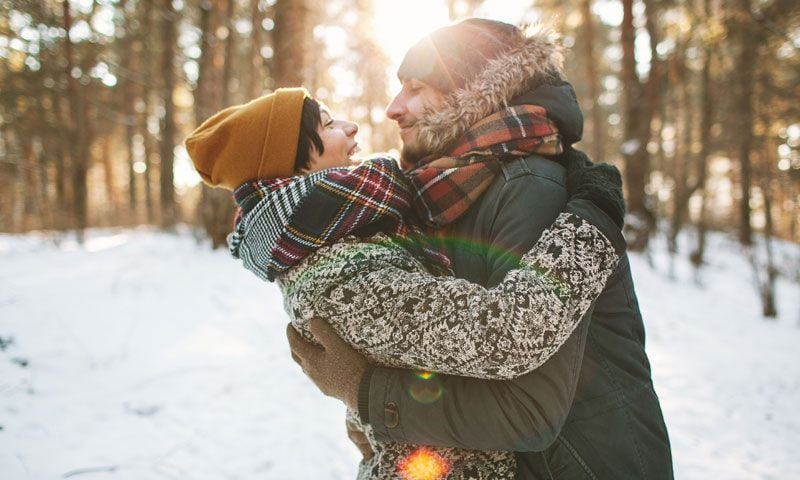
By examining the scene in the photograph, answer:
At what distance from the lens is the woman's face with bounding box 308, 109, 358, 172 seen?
155cm

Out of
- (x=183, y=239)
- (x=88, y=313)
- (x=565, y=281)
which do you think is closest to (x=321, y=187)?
(x=565, y=281)

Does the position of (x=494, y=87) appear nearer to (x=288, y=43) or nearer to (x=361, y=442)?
(x=361, y=442)

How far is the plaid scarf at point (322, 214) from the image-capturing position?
4.09 feet

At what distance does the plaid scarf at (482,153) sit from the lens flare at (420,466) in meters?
0.65

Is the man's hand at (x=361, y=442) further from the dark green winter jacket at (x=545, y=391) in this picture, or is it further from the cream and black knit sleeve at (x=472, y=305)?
the cream and black knit sleeve at (x=472, y=305)

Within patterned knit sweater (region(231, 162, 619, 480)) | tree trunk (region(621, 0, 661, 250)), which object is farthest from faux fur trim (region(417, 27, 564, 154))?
tree trunk (region(621, 0, 661, 250))

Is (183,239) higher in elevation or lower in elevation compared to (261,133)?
lower

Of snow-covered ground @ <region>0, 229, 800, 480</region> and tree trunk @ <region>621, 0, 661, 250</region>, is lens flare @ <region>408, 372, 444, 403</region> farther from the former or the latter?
tree trunk @ <region>621, 0, 661, 250</region>

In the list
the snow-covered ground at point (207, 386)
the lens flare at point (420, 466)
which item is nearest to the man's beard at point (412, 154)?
the lens flare at point (420, 466)

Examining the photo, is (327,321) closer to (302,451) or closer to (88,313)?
(302,451)

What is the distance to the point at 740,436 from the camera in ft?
13.2

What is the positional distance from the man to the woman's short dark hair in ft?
1.05

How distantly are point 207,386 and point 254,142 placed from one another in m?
3.21

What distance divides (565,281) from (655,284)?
9.04m
